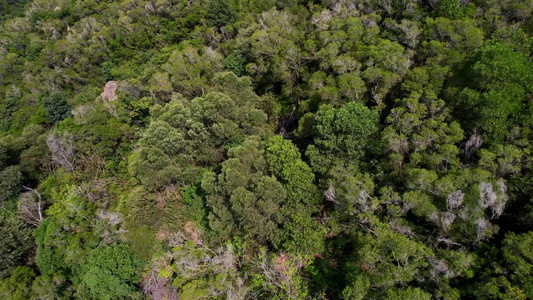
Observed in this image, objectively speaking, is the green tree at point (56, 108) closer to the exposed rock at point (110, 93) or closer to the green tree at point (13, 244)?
the exposed rock at point (110, 93)

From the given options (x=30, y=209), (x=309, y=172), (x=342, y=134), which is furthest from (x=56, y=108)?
(x=342, y=134)

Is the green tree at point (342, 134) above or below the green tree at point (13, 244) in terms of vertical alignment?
above

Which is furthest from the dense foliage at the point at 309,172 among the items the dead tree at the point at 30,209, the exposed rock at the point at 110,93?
the exposed rock at the point at 110,93

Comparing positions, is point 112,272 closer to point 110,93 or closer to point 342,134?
point 342,134

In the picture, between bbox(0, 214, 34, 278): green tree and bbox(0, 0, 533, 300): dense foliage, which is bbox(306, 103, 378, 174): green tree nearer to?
bbox(0, 0, 533, 300): dense foliage

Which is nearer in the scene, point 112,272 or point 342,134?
point 342,134

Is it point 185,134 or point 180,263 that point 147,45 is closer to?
point 185,134

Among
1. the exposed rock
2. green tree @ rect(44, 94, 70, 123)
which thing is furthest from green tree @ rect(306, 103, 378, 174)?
green tree @ rect(44, 94, 70, 123)

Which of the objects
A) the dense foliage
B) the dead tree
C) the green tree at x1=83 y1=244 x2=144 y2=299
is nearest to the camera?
the dense foliage
